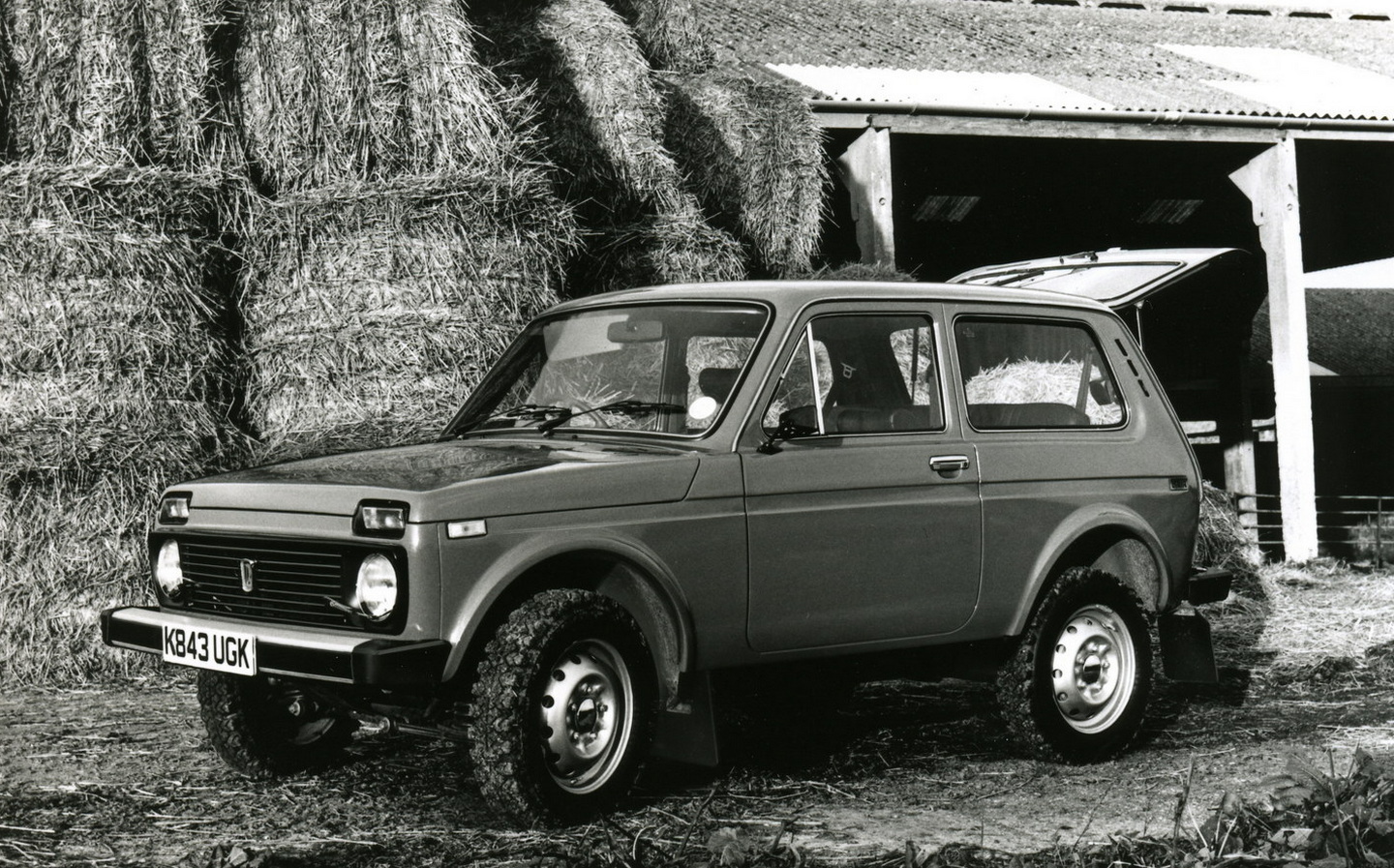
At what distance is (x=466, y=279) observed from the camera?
7531 mm

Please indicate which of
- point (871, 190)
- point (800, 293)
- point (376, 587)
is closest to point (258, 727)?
point (376, 587)

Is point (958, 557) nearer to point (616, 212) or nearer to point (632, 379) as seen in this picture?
point (632, 379)

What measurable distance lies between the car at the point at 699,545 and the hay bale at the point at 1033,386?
13 millimetres

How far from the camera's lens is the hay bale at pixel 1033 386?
5500 mm

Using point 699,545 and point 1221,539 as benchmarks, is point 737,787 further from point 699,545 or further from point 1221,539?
point 1221,539

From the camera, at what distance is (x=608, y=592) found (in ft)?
15.4

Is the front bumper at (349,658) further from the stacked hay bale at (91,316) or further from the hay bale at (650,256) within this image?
the hay bale at (650,256)

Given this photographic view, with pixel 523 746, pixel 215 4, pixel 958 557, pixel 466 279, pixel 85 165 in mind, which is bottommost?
pixel 523 746

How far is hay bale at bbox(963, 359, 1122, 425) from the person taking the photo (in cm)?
550

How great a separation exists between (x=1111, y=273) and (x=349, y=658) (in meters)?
7.68

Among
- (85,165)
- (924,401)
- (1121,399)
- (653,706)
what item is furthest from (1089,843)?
(85,165)

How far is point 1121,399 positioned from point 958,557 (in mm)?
1193

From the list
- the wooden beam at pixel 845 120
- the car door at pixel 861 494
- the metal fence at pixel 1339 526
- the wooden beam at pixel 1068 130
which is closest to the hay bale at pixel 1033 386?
the car door at pixel 861 494

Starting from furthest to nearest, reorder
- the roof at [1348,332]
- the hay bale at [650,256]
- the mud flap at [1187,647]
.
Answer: the roof at [1348,332] → the hay bale at [650,256] → the mud flap at [1187,647]
